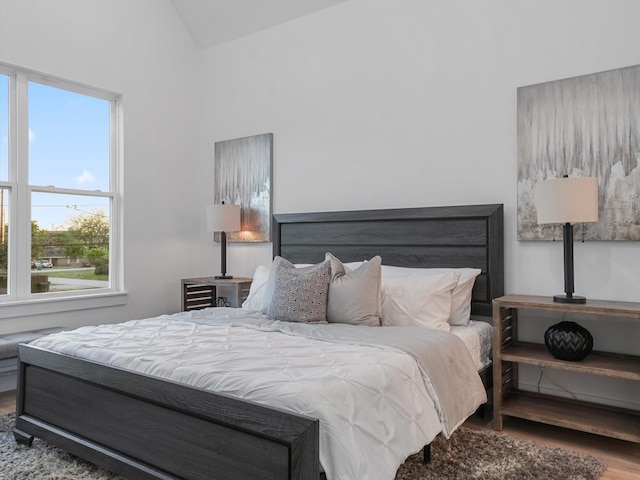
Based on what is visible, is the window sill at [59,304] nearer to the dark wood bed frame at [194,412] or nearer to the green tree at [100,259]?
the green tree at [100,259]

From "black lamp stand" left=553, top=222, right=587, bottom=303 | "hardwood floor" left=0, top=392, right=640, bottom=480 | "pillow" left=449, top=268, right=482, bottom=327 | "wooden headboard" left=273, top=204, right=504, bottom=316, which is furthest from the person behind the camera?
"wooden headboard" left=273, top=204, right=504, bottom=316

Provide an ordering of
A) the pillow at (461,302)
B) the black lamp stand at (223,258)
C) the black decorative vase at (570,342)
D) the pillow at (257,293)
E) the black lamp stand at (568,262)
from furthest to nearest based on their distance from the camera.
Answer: the black lamp stand at (223,258) < the pillow at (257,293) < the pillow at (461,302) < the black lamp stand at (568,262) < the black decorative vase at (570,342)

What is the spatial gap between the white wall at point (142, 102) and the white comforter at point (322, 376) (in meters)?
1.73

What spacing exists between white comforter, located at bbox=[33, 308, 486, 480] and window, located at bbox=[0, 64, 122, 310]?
1443 mm

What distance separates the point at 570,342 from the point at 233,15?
153 inches

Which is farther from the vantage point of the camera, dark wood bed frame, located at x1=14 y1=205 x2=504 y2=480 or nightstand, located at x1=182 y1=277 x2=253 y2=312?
nightstand, located at x1=182 y1=277 x2=253 y2=312

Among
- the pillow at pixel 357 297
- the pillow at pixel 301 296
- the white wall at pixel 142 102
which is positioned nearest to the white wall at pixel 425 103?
the white wall at pixel 142 102

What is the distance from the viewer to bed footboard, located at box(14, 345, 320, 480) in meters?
1.55

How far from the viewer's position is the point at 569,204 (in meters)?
2.67

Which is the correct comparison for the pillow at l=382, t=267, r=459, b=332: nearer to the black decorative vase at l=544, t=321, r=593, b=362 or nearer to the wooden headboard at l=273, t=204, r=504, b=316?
the wooden headboard at l=273, t=204, r=504, b=316

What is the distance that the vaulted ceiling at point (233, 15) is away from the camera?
4.22 metres

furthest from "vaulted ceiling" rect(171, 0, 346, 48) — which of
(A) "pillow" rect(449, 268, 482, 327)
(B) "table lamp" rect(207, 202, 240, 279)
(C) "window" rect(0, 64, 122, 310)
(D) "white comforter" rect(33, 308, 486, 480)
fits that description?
(D) "white comforter" rect(33, 308, 486, 480)

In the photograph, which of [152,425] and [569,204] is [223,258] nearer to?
[152,425]

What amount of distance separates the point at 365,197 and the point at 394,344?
1.78 meters
